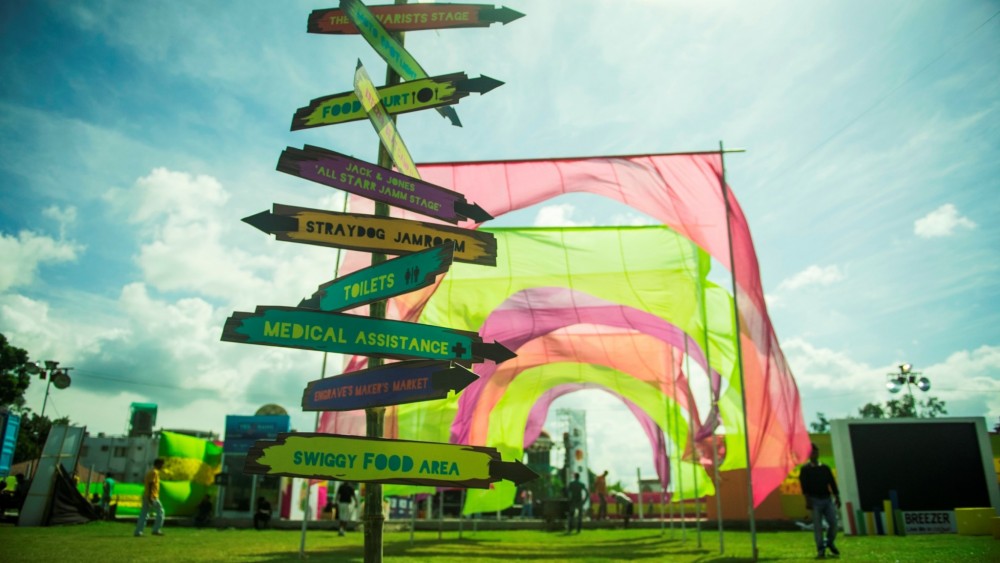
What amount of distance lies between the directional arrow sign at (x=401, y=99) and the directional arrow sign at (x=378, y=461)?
2.48 m

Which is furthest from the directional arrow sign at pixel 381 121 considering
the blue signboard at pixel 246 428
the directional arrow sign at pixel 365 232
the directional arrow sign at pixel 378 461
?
the blue signboard at pixel 246 428

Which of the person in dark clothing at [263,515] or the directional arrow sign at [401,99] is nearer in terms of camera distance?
the directional arrow sign at [401,99]

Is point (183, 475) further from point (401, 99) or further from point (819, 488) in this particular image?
point (401, 99)

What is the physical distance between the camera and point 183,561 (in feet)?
27.2

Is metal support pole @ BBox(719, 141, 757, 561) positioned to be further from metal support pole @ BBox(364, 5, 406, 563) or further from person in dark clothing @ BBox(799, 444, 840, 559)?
metal support pole @ BBox(364, 5, 406, 563)

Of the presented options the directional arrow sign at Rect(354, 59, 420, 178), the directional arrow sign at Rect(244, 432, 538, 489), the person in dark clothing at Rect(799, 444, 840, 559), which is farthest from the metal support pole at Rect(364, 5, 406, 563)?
the person in dark clothing at Rect(799, 444, 840, 559)

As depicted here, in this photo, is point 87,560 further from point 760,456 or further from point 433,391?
point 760,456

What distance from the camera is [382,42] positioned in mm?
4902

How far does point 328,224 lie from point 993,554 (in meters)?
9.43

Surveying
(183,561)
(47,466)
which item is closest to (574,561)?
(183,561)

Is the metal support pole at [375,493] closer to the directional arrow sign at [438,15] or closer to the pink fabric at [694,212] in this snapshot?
the directional arrow sign at [438,15]

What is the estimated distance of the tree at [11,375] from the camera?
42000mm

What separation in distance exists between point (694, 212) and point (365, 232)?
7.90 meters

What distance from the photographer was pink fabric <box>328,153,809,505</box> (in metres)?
9.87
